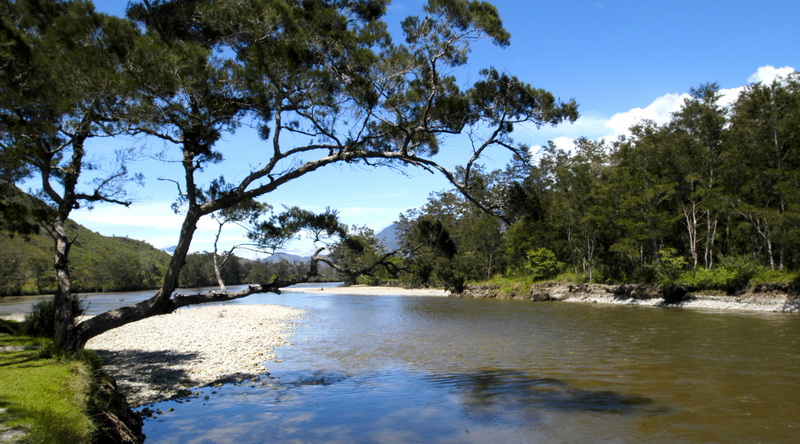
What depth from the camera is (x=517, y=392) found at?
8.84 m

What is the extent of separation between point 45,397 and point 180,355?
322 inches

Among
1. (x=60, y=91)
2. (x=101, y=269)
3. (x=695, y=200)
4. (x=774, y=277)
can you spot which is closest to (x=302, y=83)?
(x=60, y=91)

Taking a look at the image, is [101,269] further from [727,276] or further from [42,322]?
[727,276]

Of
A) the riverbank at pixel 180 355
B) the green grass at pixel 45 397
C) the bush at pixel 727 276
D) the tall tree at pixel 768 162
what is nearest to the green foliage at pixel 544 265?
the bush at pixel 727 276

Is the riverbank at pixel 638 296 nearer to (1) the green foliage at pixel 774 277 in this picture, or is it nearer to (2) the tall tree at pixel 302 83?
(1) the green foliage at pixel 774 277

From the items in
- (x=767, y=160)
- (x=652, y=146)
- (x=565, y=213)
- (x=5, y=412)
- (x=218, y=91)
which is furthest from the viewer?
(x=565, y=213)

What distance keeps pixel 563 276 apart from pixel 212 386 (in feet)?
117

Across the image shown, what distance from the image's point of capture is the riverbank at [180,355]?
940cm

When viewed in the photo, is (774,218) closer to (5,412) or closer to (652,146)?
→ (652,146)

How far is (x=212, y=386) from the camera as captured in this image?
9492mm

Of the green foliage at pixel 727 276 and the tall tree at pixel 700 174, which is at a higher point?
the tall tree at pixel 700 174

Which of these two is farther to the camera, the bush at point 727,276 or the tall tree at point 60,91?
the bush at point 727,276

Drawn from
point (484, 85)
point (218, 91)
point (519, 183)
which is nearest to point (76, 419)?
point (218, 91)

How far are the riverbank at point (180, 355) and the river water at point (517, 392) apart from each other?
0.75m
